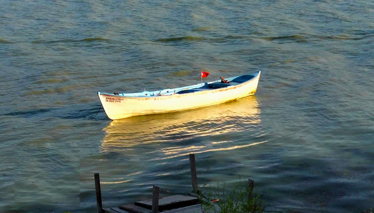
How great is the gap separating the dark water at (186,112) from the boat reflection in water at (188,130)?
9 centimetres

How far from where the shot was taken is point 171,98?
87.8 feet

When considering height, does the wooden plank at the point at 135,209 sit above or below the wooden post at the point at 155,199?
below

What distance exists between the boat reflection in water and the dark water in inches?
3.4

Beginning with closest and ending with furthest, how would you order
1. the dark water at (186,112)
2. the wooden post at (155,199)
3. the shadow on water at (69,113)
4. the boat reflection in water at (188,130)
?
1. the wooden post at (155,199)
2. the dark water at (186,112)
3. the boat reflection in water at (188,130)
4. the shadow on water at (69,113)

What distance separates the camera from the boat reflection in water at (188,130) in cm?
2242

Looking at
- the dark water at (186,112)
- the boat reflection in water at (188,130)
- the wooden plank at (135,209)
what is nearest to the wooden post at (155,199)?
the wooden plank at (135,209)

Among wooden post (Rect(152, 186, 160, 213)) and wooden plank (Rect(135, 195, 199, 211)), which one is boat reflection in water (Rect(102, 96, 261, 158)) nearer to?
wooden plank (Rect(135, 195, 199, 211))

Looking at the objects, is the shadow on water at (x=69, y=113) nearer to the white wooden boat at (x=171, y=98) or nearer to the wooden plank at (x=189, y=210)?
the white wooden boat at (x=171, y=98)

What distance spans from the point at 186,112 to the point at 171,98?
55.1 inches

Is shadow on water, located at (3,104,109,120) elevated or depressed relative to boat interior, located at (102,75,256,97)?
depressed

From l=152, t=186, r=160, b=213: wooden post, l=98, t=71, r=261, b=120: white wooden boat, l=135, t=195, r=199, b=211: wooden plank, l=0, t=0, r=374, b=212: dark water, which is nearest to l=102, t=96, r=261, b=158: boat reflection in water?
l=0, t=0, r=374, b=212: dark water

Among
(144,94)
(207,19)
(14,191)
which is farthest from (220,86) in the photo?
(207,19)

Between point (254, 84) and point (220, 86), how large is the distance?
7.78ft

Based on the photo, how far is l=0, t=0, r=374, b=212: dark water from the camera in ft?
60.2
